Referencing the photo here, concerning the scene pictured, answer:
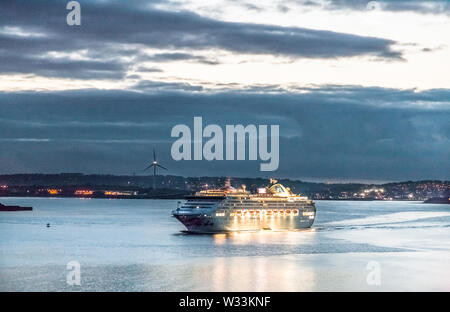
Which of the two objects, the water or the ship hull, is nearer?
the water

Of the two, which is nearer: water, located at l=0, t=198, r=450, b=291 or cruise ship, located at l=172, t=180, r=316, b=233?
water, located at l=0, t=198, r=450, b=291

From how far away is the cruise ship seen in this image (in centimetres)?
8338

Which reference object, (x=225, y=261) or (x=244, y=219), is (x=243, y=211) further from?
(x=225, y=261)

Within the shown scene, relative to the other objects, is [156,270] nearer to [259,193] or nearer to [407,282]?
[407,282]

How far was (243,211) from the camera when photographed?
292ft

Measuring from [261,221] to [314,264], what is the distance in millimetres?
33728

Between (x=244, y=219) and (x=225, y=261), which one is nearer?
(x=225, y=261)

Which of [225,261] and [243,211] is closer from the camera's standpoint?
[225,261]

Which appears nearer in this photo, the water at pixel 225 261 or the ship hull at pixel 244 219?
the water at pixel 225 261

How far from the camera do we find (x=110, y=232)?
97188mm

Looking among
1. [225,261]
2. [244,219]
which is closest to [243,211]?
[244,219]

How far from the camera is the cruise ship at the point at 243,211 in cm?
8338

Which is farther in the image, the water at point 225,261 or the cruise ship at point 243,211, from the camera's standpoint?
the cruise ship at point 243,211
